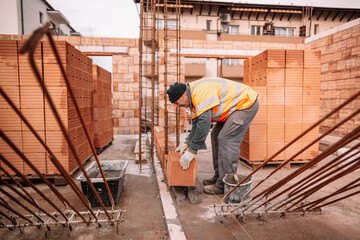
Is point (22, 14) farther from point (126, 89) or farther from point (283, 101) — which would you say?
point (283, 101)

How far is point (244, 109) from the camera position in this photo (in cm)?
345

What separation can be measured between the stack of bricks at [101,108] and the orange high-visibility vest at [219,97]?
406cm

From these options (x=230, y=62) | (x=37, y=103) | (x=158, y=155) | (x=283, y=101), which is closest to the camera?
(x=37, y=103)

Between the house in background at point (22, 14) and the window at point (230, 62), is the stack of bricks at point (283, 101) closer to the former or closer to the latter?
the house in background at point (22, 14)

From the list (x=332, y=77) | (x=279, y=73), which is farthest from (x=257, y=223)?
(x=332, y=77)

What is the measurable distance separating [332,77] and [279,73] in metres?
5.71

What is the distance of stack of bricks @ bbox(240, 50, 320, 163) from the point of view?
4.95 m

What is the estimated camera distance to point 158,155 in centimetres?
593

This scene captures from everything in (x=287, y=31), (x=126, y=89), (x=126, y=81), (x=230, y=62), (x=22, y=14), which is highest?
(x=287, y=31)

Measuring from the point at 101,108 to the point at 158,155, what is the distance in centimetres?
252

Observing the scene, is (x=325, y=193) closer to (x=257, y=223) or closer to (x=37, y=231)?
(x=257, y=223)

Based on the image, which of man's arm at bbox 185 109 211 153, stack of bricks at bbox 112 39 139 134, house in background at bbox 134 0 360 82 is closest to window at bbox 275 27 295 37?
house in background at bbox 134 0 360 82

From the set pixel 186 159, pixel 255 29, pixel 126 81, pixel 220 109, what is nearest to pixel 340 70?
pixel 220 109

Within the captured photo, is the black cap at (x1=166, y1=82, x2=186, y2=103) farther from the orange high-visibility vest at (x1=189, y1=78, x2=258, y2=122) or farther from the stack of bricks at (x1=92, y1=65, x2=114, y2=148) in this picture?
the stack of bricks at (x1=92, y1=65, x2=114, y2=148)
